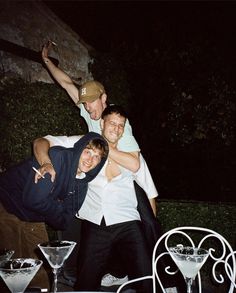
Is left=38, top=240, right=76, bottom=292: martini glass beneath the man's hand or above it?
beneath

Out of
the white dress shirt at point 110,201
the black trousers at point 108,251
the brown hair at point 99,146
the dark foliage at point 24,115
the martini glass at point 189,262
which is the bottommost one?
the black trousers at point 108,251

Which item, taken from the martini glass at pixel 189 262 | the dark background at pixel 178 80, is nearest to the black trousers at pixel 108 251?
the martini glass at pixel 189 262

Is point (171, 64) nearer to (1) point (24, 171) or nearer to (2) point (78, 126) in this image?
(2) point (78, 126)

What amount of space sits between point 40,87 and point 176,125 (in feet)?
11.4

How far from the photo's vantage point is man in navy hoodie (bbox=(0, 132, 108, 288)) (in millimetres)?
2812

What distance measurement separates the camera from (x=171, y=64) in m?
7.00

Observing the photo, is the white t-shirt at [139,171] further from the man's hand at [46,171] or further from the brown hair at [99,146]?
the man's hand at [46,171]

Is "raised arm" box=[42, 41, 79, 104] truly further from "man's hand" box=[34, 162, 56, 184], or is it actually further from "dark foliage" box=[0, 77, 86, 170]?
"man's hand" box=[34, 162, 56, 184]

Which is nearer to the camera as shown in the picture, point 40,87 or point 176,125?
point 40,87

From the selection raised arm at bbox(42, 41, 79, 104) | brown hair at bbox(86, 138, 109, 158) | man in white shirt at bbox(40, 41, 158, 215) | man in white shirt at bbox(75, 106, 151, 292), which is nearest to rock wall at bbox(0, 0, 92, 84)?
raised arm at bbox(42, 41, 79, 104)

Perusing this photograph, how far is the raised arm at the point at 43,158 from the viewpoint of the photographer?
2.62 m

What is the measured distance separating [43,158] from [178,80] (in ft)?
16.2

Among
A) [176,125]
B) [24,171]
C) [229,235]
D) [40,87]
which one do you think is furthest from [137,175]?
[176,125]

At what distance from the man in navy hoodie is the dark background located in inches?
163
